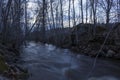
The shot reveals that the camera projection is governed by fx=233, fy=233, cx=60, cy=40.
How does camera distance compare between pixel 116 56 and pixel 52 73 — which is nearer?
pixel 52 73

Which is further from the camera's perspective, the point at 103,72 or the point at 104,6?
the point at 104,6

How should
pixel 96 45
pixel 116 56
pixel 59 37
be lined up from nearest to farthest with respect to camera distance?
pixel 116 56 < pixel 96 45 < pixel 59 37

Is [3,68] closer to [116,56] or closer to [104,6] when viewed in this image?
[116,56]

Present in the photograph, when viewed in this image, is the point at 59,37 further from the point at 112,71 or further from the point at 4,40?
the point at 112,71

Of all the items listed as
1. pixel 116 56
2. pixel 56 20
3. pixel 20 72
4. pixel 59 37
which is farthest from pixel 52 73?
pixel 56 20

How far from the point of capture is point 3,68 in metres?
10.7

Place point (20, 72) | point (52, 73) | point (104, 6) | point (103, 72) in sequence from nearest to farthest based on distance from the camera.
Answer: point (20, 72)
point (52, 73)
point (103, 72)
point (104, 6)

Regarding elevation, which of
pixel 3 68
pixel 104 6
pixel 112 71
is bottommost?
pixel 112 71

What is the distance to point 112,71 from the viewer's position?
14578mm

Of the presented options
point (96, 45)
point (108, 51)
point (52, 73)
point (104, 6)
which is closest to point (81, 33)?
point (104, 6)

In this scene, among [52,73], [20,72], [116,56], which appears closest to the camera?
[20,72]

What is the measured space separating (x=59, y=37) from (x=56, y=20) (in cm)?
1316

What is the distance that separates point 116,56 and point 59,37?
21618 millimetres

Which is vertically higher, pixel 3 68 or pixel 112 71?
pixel 3 68
